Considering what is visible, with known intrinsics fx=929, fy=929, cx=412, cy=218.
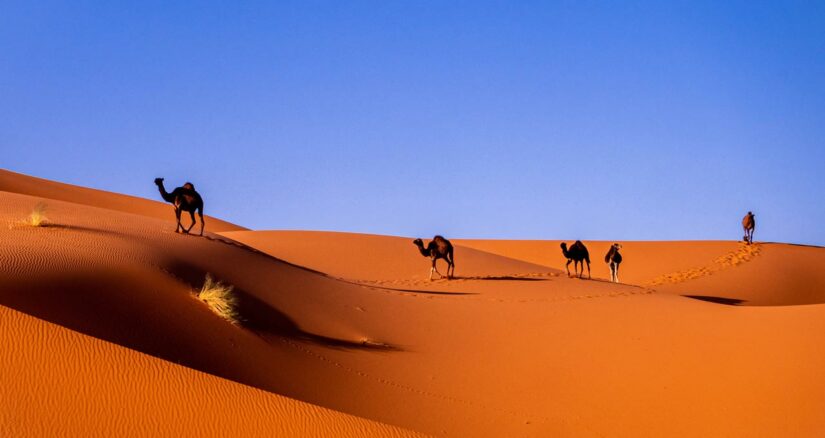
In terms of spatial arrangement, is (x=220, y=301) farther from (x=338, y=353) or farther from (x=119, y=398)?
(x=119, y=398)

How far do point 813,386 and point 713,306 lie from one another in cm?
811

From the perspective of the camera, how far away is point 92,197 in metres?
58.6

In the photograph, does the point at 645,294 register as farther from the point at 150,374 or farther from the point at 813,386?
the point at 150,374

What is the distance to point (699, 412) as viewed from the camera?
477 inches

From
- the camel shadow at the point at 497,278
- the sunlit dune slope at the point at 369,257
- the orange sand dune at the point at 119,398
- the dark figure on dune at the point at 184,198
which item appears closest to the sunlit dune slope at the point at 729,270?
the sunlit dune slope at the point at 369,257

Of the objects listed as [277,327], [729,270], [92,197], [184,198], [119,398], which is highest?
[92,197]

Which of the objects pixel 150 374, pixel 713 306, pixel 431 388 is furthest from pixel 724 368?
pixel 150 374

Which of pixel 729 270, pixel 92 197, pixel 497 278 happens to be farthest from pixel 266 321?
pixel 92 197

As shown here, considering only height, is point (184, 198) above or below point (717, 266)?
below

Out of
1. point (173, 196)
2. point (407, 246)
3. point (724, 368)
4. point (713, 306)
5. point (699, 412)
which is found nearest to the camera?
point (699, 412)

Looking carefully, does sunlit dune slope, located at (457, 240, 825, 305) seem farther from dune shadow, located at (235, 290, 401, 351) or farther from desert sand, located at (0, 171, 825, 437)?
dune shadow, located at (235, 290, 401, 351)

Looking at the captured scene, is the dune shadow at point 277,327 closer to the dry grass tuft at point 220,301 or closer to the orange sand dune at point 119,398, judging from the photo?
the dry grass tuft at point 220,301

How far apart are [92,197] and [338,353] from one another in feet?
162

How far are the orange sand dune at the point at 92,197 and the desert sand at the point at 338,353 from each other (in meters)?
34.3
